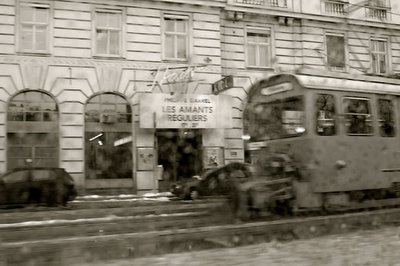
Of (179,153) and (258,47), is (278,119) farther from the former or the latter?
(258,47)

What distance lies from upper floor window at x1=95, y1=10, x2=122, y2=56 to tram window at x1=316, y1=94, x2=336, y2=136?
11912 millimetres

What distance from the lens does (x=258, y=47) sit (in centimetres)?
2264

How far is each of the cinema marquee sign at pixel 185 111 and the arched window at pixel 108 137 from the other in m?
1.00

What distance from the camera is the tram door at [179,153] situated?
20.8 metres

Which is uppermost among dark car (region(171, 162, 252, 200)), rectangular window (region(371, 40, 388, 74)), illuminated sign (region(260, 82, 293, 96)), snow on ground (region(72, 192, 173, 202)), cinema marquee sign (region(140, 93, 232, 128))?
rectangular window (region(371, 40, 388, 74))

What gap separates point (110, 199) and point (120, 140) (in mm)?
3308

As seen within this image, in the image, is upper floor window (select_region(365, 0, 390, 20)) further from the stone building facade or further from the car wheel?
the car wheel

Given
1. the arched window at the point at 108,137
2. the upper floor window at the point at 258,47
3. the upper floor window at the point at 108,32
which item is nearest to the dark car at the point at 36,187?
the arched window at the point at 108,137

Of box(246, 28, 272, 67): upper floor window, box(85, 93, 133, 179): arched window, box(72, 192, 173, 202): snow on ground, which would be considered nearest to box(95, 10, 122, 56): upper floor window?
box(85, 93, 133, 179): arched window

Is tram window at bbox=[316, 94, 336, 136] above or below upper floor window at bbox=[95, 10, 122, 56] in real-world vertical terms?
below

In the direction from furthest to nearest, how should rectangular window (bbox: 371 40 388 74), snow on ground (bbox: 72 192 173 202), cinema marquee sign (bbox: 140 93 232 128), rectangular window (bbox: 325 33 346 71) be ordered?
rectangular window (bbox: 371 40 388 74) → rectangular window (bbox: 325 33 346 71) → cinema marquee sign (bbox: 140 93 232 128) → snow on ground (bbox: 72 192 173 202)

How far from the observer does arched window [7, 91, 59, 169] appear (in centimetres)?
1834

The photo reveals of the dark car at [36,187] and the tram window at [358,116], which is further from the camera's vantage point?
the dark car at [36,187]

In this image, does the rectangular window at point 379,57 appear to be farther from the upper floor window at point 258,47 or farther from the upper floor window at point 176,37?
the upper floor window at point 176,37
